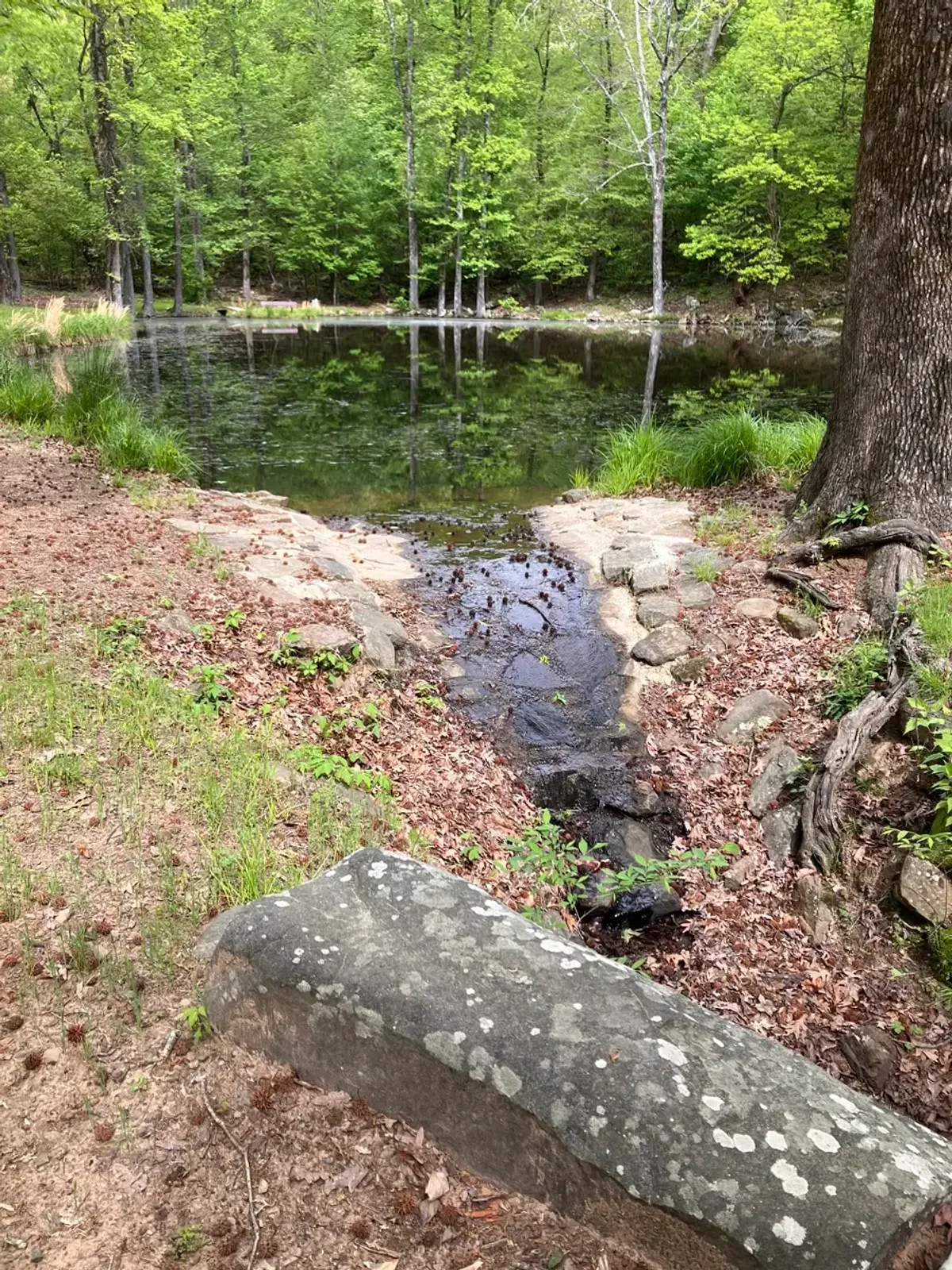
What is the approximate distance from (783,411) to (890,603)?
35.1 ft

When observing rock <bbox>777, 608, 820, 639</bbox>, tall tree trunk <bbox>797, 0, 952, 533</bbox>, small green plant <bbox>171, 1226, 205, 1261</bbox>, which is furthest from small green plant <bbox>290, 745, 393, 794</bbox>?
tall tree trunk <bbox>797, 0, 952, 533</bbox>

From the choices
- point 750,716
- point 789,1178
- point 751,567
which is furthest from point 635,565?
point 789,1178

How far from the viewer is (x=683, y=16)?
26.2 m

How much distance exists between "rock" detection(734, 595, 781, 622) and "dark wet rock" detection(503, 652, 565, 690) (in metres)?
1.57

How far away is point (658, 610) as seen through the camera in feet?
23.7

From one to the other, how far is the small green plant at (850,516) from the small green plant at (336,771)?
4.61 m

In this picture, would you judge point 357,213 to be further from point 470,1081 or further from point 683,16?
point 470,1081

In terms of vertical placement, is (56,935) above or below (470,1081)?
below

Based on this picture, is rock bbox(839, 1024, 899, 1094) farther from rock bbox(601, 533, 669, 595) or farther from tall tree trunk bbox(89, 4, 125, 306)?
tall tree trunk bbox(89, 4, 125, 306)

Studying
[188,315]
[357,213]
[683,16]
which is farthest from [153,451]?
[357,213]

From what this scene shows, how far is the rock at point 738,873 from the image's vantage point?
4.16 meters

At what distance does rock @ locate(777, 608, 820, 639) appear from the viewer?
19.9 feet

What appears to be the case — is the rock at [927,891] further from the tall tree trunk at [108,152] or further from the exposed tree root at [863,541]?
the tall tree trunk at [108,152]

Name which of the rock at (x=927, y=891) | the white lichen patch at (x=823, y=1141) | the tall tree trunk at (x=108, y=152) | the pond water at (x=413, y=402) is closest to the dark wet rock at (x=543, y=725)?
the rock at (x=927, y=891)
